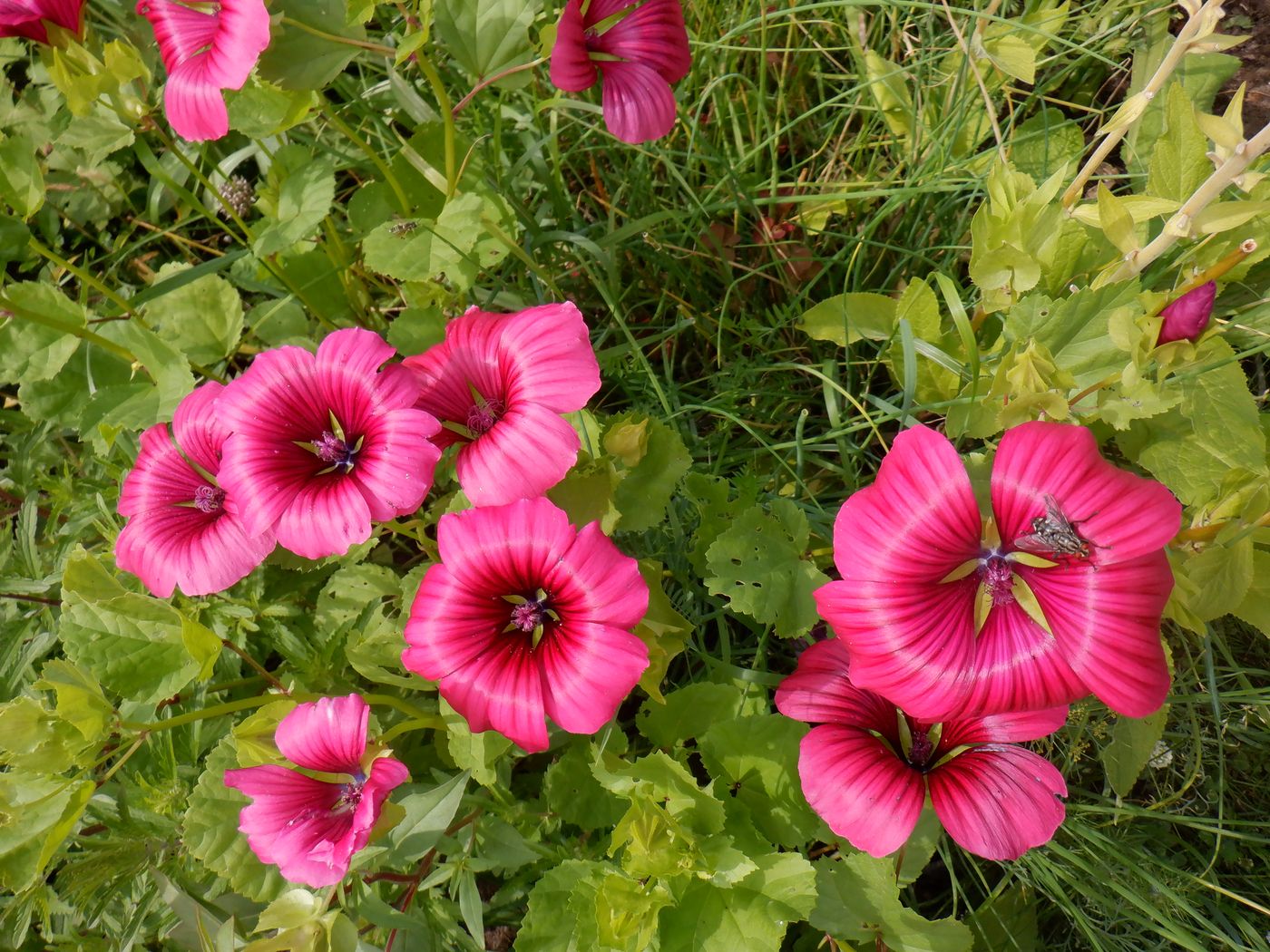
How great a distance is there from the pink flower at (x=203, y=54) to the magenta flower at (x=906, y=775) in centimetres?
142

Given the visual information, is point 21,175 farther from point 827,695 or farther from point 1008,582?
point 1008,582


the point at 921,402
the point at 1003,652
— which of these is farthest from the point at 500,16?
the point at 1003,652

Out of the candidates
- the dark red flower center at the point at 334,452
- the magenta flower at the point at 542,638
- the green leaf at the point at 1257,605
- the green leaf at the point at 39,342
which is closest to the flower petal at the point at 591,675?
the magenta flower at the point at 542,638

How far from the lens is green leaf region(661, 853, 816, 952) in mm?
1489

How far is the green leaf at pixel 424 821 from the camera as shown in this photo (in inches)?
61.8

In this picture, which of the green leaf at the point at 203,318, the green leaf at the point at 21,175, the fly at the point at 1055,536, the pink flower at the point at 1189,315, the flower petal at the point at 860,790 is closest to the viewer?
the fly at the point at 1055,536

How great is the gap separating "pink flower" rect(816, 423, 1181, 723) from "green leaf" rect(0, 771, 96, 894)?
1.29 metres

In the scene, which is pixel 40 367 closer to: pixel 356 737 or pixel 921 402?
pixel 356 737

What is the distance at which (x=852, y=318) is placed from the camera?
203cm

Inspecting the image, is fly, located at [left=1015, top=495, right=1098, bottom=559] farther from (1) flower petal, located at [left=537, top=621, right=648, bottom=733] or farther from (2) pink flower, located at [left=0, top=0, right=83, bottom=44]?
(2) pink flower, located at [left=0, top=0, right=83, bottom=44]

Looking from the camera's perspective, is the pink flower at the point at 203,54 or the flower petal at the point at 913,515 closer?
the flower petal at the point at 913,515

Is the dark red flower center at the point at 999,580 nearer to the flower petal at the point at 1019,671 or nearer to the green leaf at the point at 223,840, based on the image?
the flower petal at the point at 1019,671

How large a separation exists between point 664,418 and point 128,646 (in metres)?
1.24

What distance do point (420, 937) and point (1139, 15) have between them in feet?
8.63
